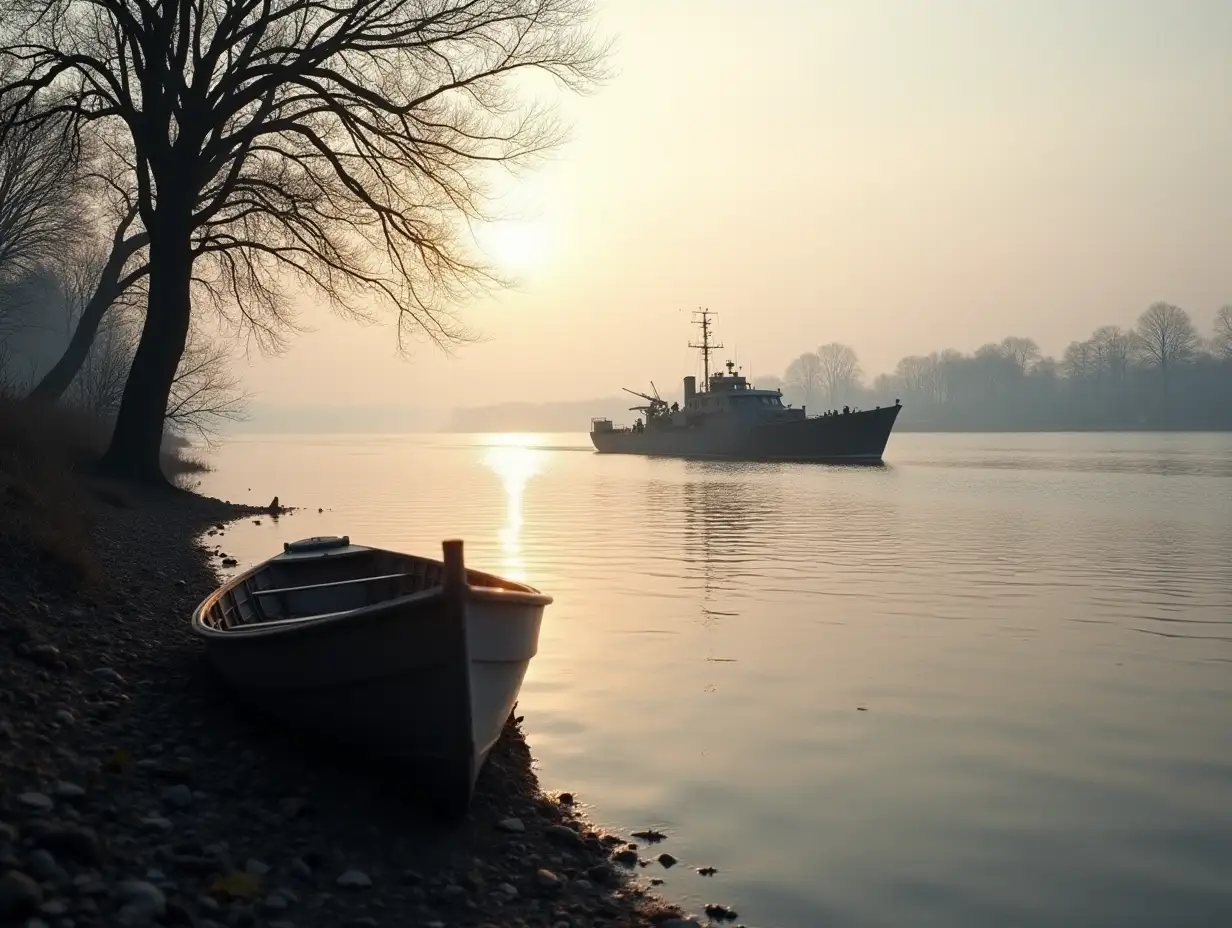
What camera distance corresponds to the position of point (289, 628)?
6.38 m

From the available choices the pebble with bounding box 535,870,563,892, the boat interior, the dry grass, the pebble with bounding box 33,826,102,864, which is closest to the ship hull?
the dry grass

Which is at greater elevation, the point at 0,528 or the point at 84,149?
the point at 84,149

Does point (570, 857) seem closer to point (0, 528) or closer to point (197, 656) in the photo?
point (197, 656)

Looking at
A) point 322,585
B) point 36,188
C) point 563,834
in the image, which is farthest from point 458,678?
point 36,188

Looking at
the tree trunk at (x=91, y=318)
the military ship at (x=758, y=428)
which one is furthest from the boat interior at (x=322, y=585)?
the military ship at (x=758, y=428)

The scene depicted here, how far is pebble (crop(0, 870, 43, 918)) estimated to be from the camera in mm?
3965

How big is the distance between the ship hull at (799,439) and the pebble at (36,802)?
5528 centimetres

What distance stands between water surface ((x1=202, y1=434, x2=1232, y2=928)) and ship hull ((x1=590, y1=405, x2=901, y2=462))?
37.2 m

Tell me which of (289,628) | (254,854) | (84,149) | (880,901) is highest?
(84,149)

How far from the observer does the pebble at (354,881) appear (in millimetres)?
5059

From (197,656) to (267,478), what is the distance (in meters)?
41.6

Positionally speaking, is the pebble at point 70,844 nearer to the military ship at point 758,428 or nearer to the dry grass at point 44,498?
the dry grass at point 44,498

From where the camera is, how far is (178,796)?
5.59 meters

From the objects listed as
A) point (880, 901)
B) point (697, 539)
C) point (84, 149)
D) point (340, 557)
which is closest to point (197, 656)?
point (340, 557)
